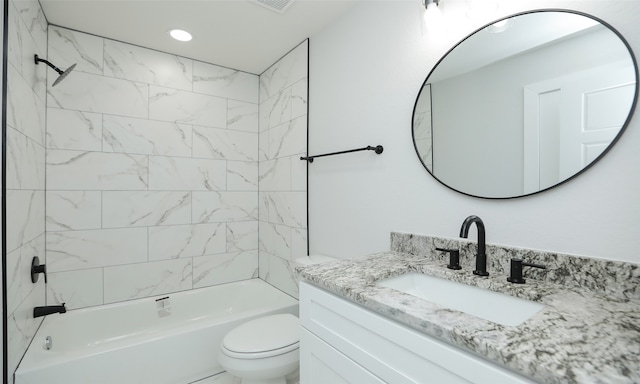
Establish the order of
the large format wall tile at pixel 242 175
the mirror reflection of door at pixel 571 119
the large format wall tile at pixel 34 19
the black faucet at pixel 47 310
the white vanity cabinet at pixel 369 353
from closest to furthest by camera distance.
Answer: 1. the white vanity cabinet at pixel 369 353
2. the mirror reflection of door at pixel 571 119
3. the large format wall tile at pixel 34 19
4. the black faucet at pixel 47 310
5. the large format wall tile at pixel 242 175

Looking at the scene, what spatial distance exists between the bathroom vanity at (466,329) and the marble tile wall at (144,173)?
5.62ft

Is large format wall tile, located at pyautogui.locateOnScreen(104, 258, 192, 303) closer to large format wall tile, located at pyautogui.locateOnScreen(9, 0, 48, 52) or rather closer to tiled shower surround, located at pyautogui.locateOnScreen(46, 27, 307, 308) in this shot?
tiled shower surround, located at pyautogui.locateOnScreen(46, 27, 307, 308)

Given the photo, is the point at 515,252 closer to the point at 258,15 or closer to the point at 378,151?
the point at 378,151

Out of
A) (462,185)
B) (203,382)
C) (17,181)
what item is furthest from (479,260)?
(17,181)

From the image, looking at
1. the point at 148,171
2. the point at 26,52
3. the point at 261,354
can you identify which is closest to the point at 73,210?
the point at 148,171

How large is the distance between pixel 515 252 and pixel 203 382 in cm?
195

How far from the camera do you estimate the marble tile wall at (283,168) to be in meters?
2.32

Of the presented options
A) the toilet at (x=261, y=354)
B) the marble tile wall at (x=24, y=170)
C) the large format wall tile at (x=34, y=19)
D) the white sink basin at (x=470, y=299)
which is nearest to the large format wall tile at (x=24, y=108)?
the marble tile wall at (x=24, y=170)

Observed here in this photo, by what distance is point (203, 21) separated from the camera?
201 cm

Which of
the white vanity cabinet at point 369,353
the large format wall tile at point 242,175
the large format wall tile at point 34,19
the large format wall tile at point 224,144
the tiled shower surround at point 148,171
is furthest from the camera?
the large format wall tile at point 242,175

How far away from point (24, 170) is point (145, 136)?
0.87 m

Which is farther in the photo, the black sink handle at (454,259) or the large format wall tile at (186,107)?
the large format wall tile at (186,107)

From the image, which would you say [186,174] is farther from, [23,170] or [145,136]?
[23,170]

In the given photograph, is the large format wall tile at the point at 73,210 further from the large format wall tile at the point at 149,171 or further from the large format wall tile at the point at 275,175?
the large format wall tile at the point at 275,175
